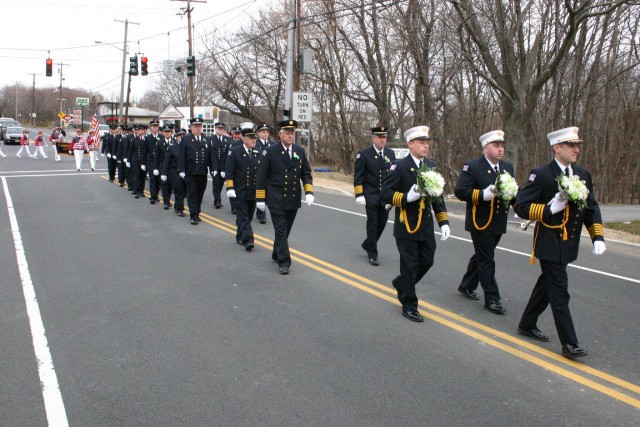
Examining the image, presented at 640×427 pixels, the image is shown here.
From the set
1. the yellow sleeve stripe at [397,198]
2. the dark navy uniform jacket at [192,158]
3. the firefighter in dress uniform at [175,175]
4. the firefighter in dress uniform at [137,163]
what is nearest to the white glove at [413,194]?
the yellow sleeve stripe at [397,198]

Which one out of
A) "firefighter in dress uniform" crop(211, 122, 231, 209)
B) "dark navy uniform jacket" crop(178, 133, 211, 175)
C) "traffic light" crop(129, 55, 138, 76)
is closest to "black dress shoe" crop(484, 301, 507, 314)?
"dark navy uniform jacket" crop(178, 133, 211, 175)

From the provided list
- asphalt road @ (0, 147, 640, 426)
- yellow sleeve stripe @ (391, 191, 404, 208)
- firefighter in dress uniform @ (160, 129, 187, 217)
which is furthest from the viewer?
firefighter in dress uniform @ (160, 129, 187, 217)

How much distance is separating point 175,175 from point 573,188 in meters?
10.00

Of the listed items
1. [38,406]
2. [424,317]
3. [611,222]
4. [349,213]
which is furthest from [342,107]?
[38,406]

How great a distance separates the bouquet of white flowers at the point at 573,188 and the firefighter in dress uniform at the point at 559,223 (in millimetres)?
89

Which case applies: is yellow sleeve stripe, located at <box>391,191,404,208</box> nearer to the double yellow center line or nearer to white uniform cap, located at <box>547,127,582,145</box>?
the double yellow center line

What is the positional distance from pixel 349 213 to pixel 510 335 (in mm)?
8825

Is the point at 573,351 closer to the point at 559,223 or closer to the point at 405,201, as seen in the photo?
the point at 559,223

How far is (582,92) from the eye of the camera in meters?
22.5

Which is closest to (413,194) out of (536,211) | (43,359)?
(536,211)

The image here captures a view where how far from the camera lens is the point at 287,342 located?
17.6ft

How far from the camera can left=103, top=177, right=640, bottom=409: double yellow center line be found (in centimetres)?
457

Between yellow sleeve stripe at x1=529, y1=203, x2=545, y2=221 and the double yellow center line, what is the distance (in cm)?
119

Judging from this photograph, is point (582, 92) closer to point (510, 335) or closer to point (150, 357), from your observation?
point (510, 335)
